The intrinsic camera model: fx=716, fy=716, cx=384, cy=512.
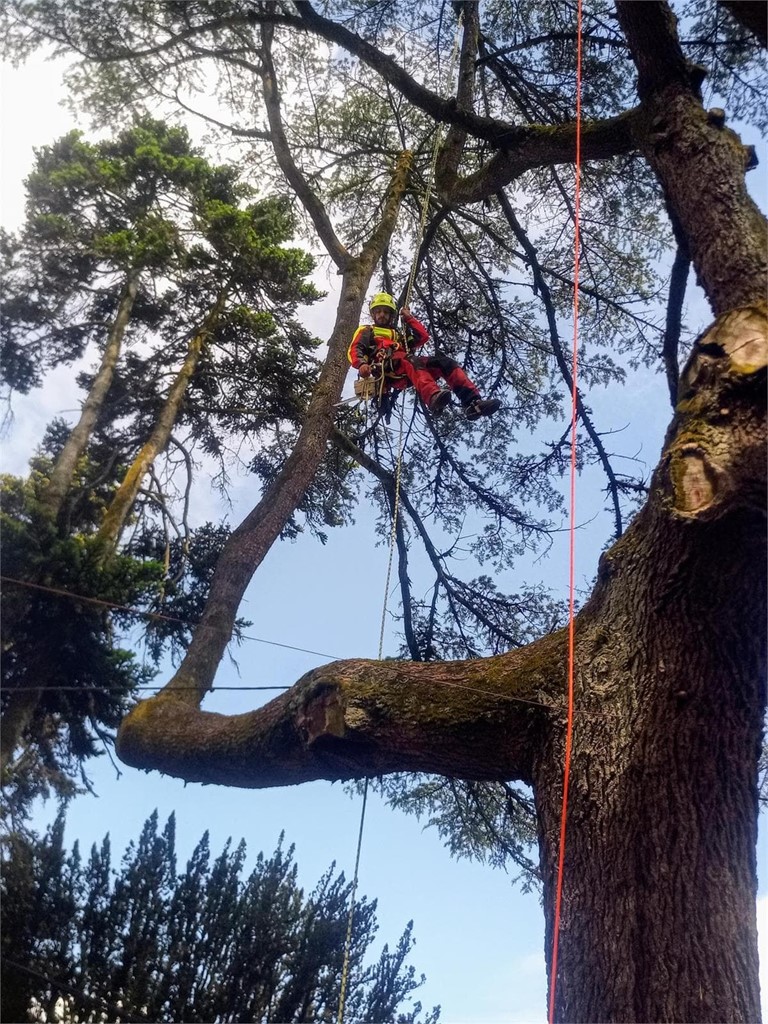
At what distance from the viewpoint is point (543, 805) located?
2.36 m

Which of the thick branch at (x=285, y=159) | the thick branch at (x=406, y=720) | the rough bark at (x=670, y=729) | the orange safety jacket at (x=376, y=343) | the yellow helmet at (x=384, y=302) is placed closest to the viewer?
the rough bark at (x=670, y=729)

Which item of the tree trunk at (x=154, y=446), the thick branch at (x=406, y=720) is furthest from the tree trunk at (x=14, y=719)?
the thick branch at (x=406, y=720)

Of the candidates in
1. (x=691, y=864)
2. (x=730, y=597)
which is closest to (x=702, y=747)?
(x=691, y=864)

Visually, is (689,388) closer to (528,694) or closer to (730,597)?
(730,597)

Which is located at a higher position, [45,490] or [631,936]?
[45,490]

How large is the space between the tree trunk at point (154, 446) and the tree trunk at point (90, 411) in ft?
1.33

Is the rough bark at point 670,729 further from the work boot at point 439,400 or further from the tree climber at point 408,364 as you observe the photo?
the tree climber at point 408,364

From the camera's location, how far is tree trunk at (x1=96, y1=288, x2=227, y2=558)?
5.74 metres

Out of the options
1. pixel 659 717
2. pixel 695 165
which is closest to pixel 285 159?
pixel 695 165

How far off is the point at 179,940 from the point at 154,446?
3.92 metres

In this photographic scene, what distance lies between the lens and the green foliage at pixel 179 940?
4.07 metres

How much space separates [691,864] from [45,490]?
5269mm

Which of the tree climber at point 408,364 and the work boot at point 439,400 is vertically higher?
the tree climber at point 408,364

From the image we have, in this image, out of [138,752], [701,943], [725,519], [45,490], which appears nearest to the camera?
[701,943]
